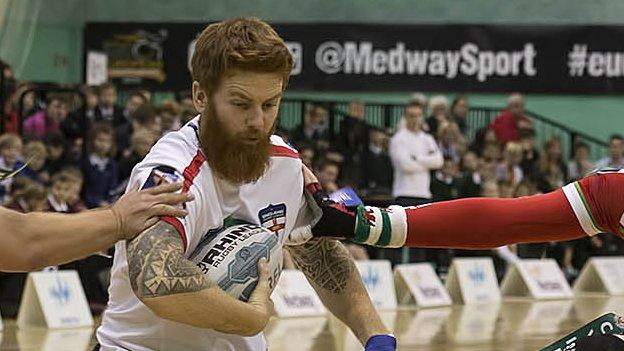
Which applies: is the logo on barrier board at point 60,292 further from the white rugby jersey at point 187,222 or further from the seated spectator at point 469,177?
the white rugby jersey at point 187,222

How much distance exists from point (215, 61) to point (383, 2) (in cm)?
1764

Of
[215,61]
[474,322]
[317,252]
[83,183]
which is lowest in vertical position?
[474,322]

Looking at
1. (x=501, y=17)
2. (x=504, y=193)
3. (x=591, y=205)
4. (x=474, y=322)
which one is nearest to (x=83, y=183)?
(x=474, y=322)

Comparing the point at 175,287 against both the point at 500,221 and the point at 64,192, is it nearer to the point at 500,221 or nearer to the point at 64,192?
the point at 500,221

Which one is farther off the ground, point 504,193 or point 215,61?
point 215,61

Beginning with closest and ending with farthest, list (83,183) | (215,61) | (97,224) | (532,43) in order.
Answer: (97,224), (215,61), (83,183), (532,43)

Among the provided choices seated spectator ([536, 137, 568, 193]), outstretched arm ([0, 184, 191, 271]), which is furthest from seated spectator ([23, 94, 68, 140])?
outstretched arm ([0, 184, 191, 271])

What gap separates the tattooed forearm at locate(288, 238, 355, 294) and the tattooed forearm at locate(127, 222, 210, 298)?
3.12 feet

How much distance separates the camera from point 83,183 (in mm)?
12570

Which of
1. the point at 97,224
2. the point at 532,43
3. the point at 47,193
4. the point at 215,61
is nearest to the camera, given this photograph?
the point at 97,224

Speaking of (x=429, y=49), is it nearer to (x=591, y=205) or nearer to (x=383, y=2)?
(x=383, y=2)

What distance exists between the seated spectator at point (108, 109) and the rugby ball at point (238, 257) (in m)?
9.84

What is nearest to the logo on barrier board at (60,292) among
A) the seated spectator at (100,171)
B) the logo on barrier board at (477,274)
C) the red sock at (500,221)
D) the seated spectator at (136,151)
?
the seated spectator at (136,151)

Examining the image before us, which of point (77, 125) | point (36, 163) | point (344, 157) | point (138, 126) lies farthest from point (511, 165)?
point (36, 163)
